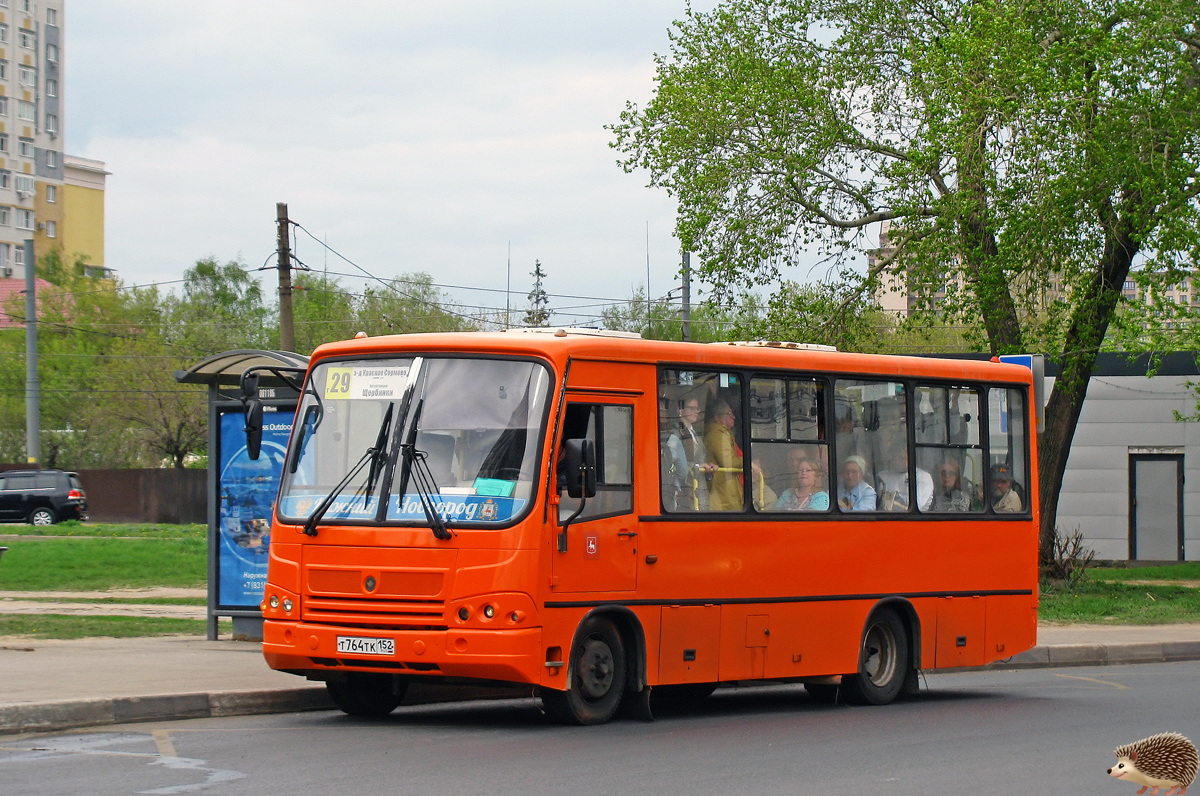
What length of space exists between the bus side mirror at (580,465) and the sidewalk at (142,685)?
1.60m

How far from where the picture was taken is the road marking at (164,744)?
9.01 metres

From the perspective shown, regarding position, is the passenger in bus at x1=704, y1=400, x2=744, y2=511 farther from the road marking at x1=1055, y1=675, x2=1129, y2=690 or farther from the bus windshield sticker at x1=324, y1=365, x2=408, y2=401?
the road marking at x1=1055, y1=675, x2=1129, y2=690

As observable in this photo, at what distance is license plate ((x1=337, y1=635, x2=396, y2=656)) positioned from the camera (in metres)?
10.3

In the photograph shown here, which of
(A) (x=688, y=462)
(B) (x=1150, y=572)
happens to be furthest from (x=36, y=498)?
(A) (x=688, y=462)

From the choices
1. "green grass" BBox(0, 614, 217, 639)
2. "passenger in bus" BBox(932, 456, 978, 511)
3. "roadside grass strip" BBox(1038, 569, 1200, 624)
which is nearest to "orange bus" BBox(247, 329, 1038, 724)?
"passenger in bus" BBox(932, 456, 978, 511)

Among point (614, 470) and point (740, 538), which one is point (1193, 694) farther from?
point (614, 470)

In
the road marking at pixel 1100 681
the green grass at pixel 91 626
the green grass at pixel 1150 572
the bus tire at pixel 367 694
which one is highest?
the bus tire at pixel 367 694

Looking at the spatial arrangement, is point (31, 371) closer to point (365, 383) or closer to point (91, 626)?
point (91, 626)

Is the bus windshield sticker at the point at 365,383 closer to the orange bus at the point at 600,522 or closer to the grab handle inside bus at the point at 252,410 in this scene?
the orange bus at the point at 600,522

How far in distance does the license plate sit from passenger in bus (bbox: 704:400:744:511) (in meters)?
2.98

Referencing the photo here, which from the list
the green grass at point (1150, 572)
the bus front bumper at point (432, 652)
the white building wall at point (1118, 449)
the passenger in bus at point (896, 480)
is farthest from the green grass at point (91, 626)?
the white building wall at point (1118, 449)

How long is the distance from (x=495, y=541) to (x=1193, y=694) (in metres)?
7.96

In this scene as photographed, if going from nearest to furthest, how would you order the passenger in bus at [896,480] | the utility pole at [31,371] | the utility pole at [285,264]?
the passenger in bus at [896,480]
the utility pole at [285,264]
the utility pole at [31,371]

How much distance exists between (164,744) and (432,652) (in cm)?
185
